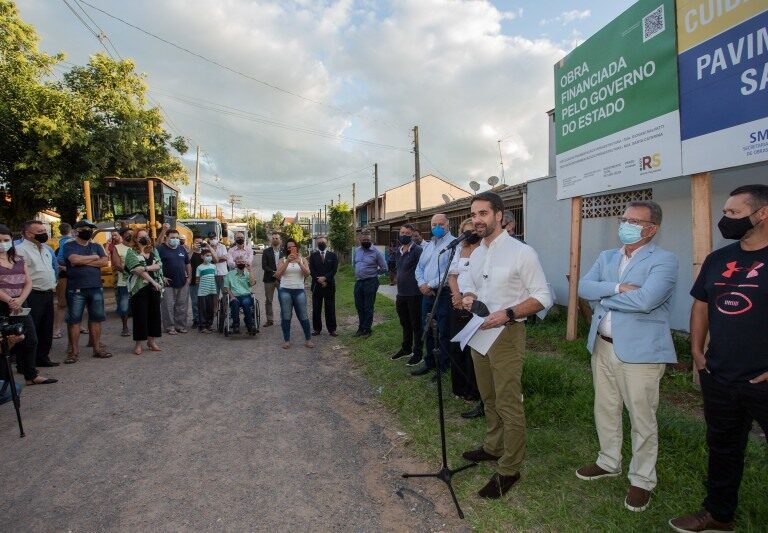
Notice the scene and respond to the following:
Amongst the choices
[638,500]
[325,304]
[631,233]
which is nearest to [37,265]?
[325,304]

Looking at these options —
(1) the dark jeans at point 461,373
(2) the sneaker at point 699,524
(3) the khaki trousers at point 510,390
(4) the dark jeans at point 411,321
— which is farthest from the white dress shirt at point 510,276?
(4) the dark jeans at point 411,321

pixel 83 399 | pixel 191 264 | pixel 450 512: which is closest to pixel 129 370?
→ pixel 83 399

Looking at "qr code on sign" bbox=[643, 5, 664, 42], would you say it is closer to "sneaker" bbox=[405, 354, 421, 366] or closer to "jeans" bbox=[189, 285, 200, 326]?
"sneaker" bbox=[405, 354, 421, 366]

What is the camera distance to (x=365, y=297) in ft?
27.7

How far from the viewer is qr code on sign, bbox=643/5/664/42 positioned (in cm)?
504

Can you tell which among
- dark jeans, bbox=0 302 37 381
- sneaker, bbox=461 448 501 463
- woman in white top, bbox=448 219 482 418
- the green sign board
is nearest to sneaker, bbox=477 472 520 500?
sneaker, bbox=461 448 501 463

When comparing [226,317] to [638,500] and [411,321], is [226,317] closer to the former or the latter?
[411,321]

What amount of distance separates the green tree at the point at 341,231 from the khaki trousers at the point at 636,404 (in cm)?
3040

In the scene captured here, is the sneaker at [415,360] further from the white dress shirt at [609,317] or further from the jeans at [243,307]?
the jeans at [243,307]

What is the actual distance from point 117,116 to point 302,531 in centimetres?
2531

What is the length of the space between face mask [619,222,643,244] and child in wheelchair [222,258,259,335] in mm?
7046

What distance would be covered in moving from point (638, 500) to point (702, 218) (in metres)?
3.18

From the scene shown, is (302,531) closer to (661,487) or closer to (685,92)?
(661,487)

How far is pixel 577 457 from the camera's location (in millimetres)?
3510
